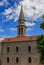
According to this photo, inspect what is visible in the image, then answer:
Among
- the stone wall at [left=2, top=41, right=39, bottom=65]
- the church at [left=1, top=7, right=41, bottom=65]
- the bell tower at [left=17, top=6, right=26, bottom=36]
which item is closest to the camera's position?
the stone wall at [left=2, top=41, right=39, bottom=65]

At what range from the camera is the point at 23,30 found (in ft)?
301

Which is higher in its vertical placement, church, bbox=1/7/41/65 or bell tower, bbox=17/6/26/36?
bell tower, bbox=17/6/26/36

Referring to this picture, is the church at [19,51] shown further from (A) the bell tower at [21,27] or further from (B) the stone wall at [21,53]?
(A) the bell tower at [21,27]

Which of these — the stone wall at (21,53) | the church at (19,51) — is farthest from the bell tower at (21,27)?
the stone wall at (21,53)

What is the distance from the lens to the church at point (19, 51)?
7612 cm

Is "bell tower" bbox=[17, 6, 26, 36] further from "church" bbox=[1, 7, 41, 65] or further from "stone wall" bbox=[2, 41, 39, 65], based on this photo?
"stone wall" bbox=[2, 41, 39, 65]

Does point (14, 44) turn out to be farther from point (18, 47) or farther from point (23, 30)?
point (23, 30)

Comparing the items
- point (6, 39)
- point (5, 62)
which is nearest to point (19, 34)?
point (6, 39)

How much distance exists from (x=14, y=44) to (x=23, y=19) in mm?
18584

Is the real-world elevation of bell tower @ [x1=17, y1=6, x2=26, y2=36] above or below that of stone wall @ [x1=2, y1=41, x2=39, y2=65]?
above

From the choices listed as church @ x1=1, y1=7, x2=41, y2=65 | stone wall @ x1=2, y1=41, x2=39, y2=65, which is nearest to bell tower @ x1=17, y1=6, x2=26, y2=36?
church @ x1=1, y1=7, x2=41, y2=65

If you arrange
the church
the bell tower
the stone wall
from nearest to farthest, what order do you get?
the stone wall
the church
the bell tower

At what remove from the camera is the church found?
250 ft

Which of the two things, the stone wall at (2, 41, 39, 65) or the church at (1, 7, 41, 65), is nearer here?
the stone wall at (2, 41, 39, 65)
